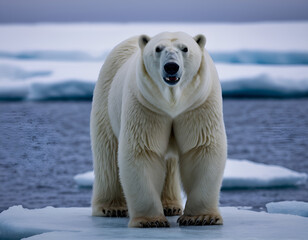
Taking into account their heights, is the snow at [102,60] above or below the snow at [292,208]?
above

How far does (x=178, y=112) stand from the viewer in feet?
12.3

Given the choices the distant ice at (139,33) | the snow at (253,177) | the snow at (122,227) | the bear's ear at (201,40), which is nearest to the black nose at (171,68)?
the bear's ear at (201,40)

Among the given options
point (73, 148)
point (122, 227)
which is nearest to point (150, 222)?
point (122, 227)

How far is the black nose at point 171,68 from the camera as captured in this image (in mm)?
3426

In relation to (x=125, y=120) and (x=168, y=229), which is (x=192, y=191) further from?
(x=125, y=120)

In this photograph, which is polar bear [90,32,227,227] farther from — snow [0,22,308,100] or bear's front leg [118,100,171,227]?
snow [0,22,308,100]

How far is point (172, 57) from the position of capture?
3449 millimetres

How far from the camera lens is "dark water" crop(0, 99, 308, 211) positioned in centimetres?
874

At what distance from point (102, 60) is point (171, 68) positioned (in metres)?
16.9

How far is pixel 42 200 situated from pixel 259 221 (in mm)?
5343

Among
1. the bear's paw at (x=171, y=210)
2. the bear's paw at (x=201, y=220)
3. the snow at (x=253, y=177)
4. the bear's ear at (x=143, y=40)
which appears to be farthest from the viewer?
the snow at (x=253, y=177)

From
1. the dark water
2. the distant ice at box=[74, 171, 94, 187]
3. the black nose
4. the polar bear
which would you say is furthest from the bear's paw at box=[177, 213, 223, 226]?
the distant ice at box=[74, 171, 94, 187]

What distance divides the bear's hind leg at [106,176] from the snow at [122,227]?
14cm

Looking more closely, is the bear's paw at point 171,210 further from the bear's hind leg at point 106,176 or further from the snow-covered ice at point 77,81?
the snow-covered ice at point 77,81
